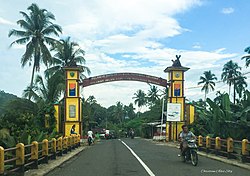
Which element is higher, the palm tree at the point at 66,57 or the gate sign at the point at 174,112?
the palm tree at the point at 66,57

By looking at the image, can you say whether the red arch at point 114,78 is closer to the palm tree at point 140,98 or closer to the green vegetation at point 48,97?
the green vegetation at point 48,97

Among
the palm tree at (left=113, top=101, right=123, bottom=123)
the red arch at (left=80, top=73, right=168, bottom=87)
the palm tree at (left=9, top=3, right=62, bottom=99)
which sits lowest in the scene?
the palm tree at (left=113, top=101, right=123, bottom=123)

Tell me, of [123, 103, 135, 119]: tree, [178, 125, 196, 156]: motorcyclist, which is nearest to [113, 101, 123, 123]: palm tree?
[123, 103, 135, 119]: tree

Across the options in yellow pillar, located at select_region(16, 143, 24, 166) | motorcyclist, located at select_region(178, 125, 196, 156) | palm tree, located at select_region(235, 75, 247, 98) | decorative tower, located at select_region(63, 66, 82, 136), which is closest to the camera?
yellow pillar, located at select_region(16, 143, 24, 166)

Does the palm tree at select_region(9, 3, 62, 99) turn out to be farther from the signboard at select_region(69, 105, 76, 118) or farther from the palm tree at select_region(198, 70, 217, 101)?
the palm tree at select_region(198, 70, 217, 101)

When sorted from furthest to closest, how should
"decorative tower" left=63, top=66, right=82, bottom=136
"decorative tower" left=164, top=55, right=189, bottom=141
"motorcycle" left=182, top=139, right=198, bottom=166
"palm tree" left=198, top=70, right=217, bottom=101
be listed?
"palm tree" left=198, top=70, right=217, bottom=101 → "decorative tower" left=164, top=55, right=189, bottom=141 → "decorative tower" left=63, top=66, right=82, bottom=136 → "motorcycle" left=182, top=139, right=198, bottom=166

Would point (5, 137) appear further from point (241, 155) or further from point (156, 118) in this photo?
point (156, 118)

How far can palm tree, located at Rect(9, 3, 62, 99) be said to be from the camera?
4019 cm

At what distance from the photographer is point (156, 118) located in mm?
60125

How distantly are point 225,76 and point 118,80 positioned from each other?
45.7 metres

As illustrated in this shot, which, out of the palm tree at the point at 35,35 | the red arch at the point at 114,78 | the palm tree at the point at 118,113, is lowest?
the palm tree at the point at 118,113

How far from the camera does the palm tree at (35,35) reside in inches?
1582

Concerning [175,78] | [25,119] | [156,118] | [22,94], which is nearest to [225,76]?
[156,118]

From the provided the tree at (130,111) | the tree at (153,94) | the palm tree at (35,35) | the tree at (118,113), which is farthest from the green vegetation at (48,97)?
the tree at (130,111)
